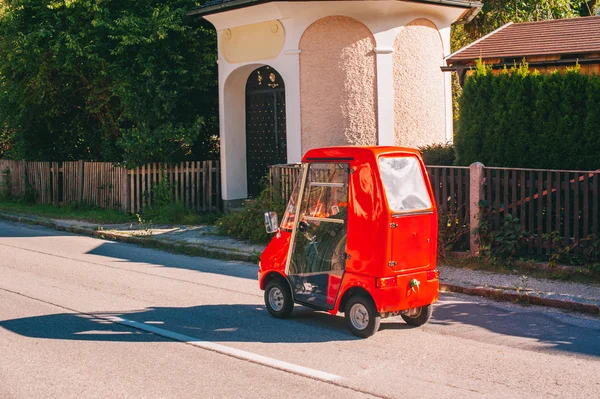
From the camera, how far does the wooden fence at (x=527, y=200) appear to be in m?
10.1

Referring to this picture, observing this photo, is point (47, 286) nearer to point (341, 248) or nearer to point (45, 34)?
point (341, 248)

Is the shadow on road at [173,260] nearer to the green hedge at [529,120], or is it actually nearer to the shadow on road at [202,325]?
the shadow on road at [202,325]

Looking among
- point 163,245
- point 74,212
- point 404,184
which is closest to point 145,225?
point 163,245

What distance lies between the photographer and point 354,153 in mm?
7523

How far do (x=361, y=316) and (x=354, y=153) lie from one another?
1648mm

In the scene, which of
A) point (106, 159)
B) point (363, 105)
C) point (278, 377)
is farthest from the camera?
point (106, 159)

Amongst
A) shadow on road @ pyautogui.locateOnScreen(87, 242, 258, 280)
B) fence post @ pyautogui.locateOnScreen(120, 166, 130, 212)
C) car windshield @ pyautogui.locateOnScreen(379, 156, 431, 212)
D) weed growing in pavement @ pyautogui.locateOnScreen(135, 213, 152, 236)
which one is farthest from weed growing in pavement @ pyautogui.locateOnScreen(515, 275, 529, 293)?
fence post @ pyautogui.locateOnScreen(120, 166, 130, 212)

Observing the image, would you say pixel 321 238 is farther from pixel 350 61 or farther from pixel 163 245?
pixel 350 61

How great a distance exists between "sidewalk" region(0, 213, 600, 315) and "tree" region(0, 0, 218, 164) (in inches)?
102

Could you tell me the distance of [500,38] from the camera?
14453mm

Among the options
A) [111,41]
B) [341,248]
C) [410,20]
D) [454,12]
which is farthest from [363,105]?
[341,248]

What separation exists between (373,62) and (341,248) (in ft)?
29.2

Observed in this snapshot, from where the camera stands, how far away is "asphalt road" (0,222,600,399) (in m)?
6.03

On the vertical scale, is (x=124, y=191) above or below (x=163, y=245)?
above
